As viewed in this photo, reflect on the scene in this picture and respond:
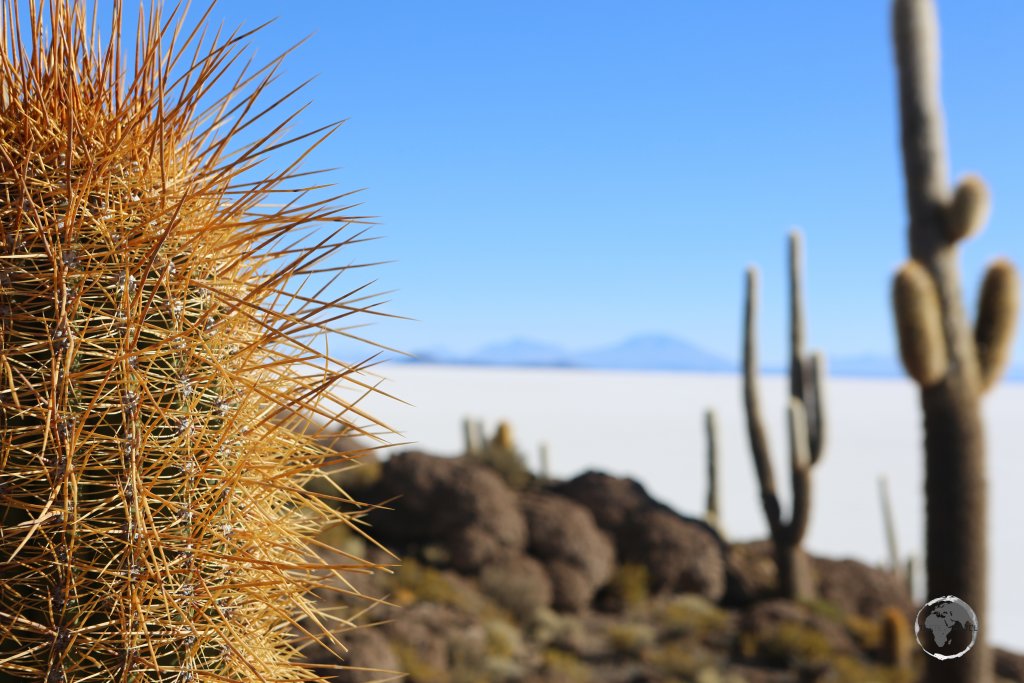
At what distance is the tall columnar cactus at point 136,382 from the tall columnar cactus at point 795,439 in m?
10.2

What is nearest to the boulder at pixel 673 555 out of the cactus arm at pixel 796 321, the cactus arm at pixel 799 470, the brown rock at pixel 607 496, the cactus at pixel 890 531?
the brown rock at pixel 607 496

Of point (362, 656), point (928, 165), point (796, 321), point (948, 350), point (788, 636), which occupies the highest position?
point (928, 165)

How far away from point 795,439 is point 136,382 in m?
10.7

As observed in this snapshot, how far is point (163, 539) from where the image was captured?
63.9 inches

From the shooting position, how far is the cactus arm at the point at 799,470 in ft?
37.1

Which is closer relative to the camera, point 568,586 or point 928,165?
point 928,165

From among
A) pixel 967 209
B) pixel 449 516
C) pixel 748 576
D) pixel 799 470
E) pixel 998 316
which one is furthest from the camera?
pixel 748 576

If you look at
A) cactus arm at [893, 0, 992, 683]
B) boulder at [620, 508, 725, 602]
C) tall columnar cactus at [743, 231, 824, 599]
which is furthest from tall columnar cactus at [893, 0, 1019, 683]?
boulder at [620, 508, 725, 602]

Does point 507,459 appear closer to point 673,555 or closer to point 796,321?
point 673,555

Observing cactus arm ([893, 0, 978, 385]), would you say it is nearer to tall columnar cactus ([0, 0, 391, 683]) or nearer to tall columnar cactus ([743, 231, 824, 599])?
tall columnar cactus ([743, 231, 824, 599])

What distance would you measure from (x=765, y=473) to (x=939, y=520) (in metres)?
4.34

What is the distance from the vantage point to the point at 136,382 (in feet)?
5.27

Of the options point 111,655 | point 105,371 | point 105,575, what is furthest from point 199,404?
point 111,655

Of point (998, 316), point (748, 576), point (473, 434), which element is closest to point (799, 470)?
point (748, 576)
